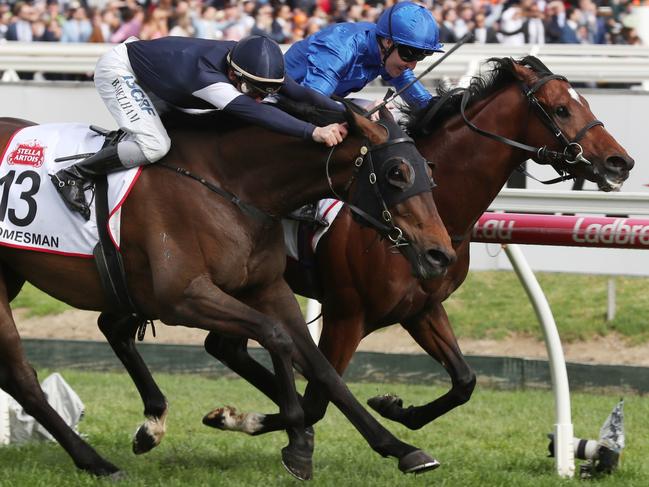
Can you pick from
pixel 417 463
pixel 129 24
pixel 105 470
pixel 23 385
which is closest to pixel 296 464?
pixel 417 463

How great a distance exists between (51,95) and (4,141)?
5197 mm

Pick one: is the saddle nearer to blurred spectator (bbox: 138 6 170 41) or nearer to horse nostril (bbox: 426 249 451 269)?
horse nostril (bbox: 426 249 451 269)

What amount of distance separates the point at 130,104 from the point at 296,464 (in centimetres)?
161

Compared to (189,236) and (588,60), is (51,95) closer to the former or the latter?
(588,60)

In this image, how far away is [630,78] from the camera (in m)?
9.62

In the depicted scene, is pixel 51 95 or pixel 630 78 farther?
pixel 51 95

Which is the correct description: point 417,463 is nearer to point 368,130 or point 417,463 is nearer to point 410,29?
point 368,130

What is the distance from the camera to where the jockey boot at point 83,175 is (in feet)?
16.7

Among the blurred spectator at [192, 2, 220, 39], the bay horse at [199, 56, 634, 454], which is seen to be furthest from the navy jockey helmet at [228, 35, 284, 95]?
the blurred spectator at [192, 2, 220, 39]

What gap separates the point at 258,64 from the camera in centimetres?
477

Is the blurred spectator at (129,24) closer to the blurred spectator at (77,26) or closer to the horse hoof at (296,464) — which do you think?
the blurred spectator at (77,26)

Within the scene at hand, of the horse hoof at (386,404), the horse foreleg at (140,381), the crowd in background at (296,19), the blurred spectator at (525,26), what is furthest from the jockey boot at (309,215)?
the blurred spectator at (525,26)

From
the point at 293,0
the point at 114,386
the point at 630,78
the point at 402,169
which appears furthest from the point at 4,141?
the point at 293,0

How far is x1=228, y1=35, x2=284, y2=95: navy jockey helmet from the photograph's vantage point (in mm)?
4770
